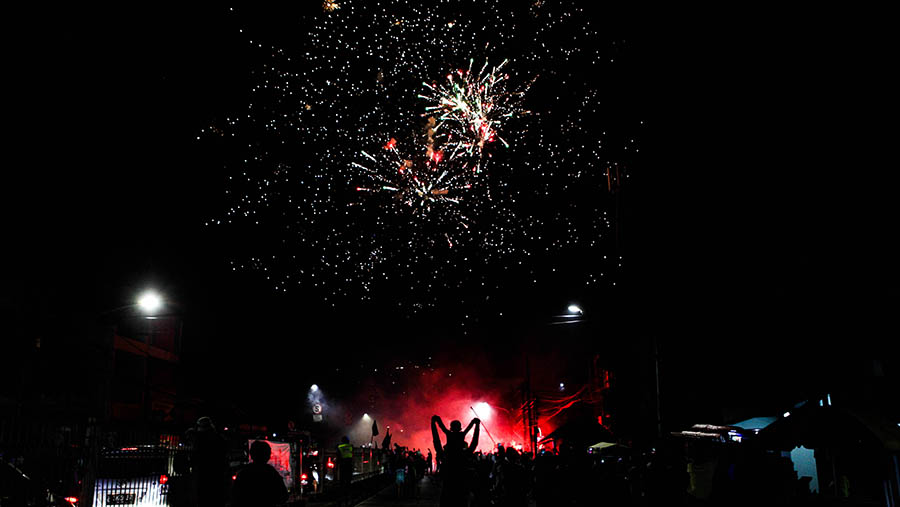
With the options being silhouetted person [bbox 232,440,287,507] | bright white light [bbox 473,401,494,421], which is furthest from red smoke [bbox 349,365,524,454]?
silhouetted person [bbox 232,440,287,507]

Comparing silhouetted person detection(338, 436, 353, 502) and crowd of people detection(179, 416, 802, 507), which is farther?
silhouetted person detection(338, 436, 353, 502)

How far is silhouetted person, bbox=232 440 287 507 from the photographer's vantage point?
231 inches

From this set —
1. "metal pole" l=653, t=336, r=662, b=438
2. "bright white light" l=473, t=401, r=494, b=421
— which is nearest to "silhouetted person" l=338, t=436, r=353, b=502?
"metal pole" l=653, t=336, r=662, b=438

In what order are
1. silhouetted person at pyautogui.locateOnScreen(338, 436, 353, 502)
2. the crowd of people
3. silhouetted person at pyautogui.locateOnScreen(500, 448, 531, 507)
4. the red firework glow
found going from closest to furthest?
the crowd of people
silhouetted person at pyautogui.locateOnScreen(500, 448, 531, 507)
silhouetted person at pyautogui.locateOnScreen(338, 436, 353, 502)
the red firework glow

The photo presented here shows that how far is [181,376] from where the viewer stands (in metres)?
39.6

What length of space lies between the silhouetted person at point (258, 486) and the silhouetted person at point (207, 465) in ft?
10.5

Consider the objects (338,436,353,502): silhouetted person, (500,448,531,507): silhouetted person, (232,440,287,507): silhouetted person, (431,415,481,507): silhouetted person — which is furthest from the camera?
(338,436,353,502): silhouetted person

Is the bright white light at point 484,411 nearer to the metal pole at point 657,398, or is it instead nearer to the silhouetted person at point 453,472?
the metal pole at point 657,398

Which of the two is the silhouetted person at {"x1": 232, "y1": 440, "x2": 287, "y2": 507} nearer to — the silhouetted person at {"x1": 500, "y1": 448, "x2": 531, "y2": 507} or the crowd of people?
the crowd of people

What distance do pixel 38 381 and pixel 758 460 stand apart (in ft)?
86.1

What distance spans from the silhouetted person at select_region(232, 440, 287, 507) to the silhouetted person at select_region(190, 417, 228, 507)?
3.20 m

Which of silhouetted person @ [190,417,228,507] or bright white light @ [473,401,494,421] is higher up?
silhouetted person @ [190,417,228,507]

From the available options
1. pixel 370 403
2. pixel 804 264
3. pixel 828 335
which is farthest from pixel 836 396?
pixel 370 403

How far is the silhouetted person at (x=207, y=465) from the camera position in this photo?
29.0 feet
